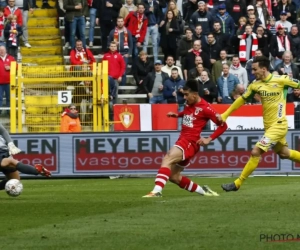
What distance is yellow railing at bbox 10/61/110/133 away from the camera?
29.3 metres

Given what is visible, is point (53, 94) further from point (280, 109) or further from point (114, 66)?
point (280, 109)

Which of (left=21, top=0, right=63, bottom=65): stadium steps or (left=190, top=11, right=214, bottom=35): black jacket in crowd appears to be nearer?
(left=190, top=11, right=214, bottom=35): black jacket in crowd

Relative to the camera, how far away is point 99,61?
3256cm

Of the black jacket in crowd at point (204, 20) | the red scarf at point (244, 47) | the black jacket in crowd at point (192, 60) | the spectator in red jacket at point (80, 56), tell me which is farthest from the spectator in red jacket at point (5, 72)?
the red scarf at point (244, 47)

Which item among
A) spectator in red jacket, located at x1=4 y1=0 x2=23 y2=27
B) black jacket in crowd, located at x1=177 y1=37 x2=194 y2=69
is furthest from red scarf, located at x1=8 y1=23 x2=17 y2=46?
black jacket in crowd, located at x1=177 y1=37 x2=194 y2=69

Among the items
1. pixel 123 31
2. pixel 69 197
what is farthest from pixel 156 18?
pixel 69 197

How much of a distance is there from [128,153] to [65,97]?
134 inches

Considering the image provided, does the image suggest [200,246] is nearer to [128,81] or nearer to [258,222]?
[258,222]

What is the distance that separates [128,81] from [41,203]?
1578 centimetres

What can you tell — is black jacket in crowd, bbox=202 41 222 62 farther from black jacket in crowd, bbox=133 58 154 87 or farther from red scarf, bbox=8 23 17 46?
red scarf, bbox=8 23 17 46

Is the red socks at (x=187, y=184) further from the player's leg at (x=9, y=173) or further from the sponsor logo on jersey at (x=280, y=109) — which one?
the player's leg at (x=9, y=173)

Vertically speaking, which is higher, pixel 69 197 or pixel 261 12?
pixel 261 12

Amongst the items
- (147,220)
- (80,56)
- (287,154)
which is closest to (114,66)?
(80,56)

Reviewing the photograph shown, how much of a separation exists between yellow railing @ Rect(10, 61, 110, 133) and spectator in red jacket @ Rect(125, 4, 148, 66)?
2797 millimetres
